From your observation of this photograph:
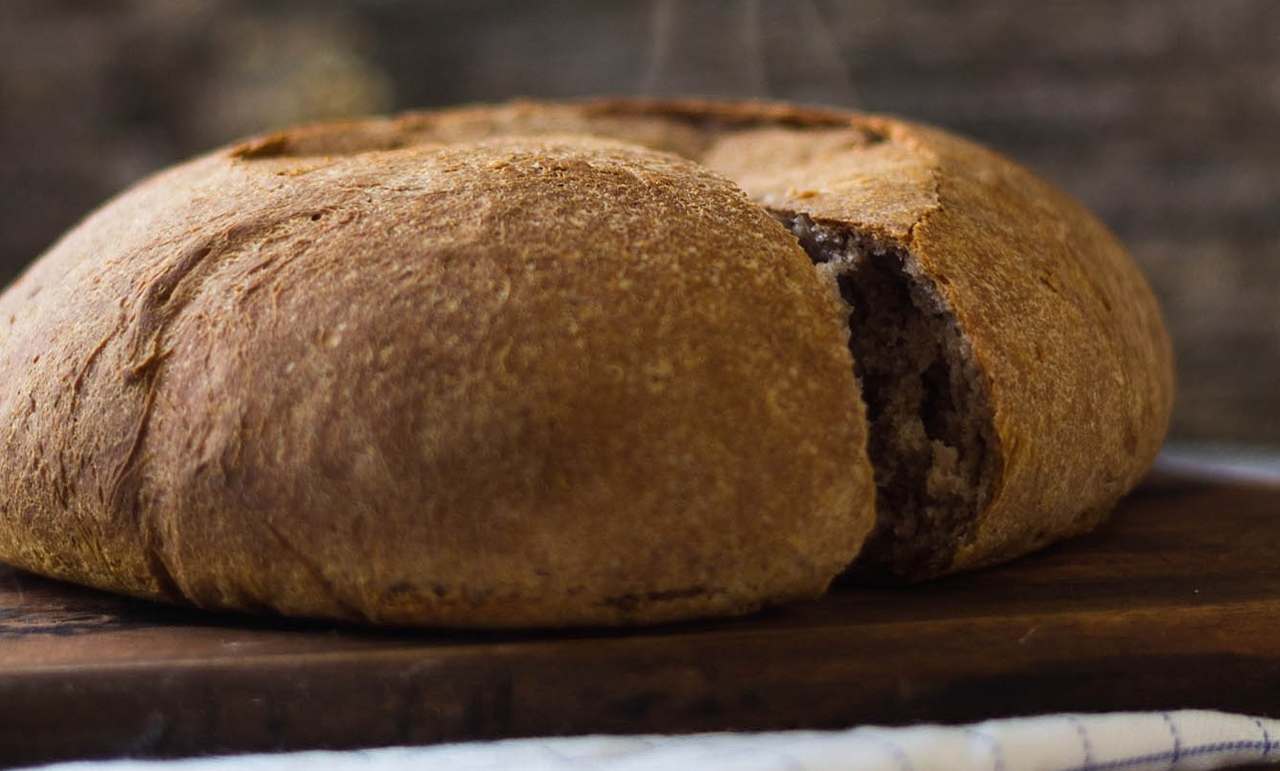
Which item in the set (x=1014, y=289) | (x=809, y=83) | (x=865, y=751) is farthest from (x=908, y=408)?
(x=809, y=83)

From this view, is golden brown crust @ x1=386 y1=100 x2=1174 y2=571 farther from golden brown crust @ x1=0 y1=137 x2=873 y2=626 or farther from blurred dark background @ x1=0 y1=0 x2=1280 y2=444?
blurred dark background @ x1=0 y1=0 x2=1280 y2=444

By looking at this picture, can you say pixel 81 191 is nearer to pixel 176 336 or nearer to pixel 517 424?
pixel 176 336

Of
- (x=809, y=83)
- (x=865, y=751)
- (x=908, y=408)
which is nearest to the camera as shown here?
(x=865, y=751)

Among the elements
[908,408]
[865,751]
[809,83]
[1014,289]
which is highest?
[809,83]

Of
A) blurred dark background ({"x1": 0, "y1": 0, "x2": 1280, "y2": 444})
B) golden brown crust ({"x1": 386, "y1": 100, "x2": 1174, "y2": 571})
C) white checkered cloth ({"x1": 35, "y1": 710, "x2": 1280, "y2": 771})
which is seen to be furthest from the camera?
blurred dark background ({"x1": 0, "y1": 0, "x2": 1280, "y2": 444})

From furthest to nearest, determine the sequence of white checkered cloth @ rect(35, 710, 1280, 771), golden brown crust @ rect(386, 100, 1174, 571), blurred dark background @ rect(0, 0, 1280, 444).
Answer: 1. blurred dark background @ rect(0, 0, 1280, 444)
2. golden brown crust @ rect(386, 100, 1174, 571)
3. white checkered cloth @ rect(35, 710, 1280, 771)

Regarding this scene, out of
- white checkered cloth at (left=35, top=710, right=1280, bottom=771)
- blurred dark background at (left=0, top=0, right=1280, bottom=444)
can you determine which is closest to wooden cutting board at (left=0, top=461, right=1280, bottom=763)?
white checkered cloth at (left=35, top=710, right=1280, bottom=771)

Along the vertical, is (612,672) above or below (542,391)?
below

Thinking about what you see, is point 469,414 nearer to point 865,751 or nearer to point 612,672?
point 612,672
